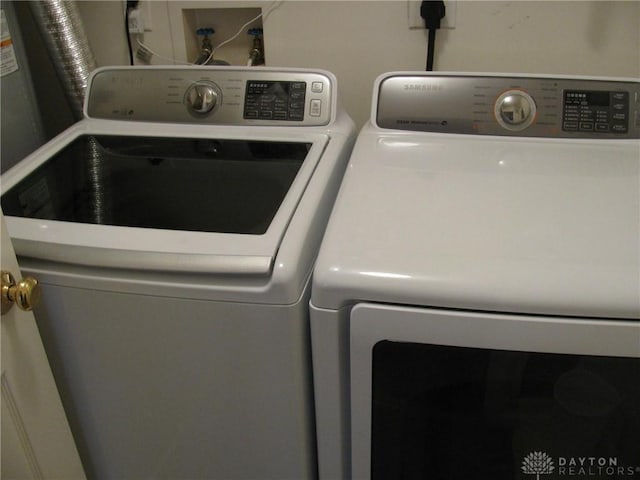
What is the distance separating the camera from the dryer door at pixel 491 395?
2.51 feet

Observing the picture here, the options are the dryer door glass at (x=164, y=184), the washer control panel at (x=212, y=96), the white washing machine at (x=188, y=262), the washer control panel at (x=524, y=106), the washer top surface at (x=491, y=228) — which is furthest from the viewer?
the washer control panel at (x=212, y=96)

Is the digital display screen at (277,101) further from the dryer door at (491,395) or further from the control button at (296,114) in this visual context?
the dryer door at (491,395)

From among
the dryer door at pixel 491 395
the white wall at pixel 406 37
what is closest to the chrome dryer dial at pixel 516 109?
the white wall at pixel 406 37

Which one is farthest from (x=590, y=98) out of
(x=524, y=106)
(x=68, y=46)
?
(x=68, y=46)

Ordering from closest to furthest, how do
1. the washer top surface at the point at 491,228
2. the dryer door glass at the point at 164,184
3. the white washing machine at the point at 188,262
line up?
1. the washer top surface at the point at 491,228
2. the white washing machine at the point at 188,262
3. the dryer door glass at the point at 164,184

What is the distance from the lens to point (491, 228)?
0.86m

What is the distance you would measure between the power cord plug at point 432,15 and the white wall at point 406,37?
37 mm

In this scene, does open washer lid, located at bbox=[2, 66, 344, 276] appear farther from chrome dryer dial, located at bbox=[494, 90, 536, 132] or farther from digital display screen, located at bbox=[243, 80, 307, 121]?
chrome dryer dial, located at bbox=[494, 90, 536, 132]

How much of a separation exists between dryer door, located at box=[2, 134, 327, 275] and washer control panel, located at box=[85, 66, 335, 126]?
73mm

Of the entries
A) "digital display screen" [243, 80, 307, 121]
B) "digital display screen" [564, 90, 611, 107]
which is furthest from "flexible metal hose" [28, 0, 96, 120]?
"digital display screen" [564, 90, 611, 107]

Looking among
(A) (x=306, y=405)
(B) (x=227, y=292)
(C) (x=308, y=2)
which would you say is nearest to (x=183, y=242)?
(B) (x=227, y=292)

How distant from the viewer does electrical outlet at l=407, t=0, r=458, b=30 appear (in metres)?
1.41

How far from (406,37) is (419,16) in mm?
61

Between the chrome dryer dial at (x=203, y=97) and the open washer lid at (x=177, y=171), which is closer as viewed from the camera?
the open washer lid at (x=177, y=171)
